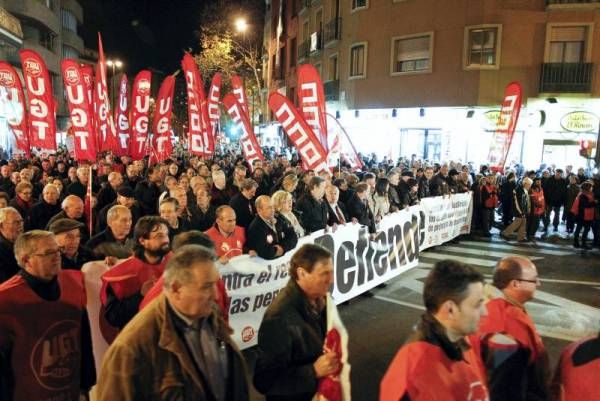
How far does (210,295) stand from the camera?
2336 mm

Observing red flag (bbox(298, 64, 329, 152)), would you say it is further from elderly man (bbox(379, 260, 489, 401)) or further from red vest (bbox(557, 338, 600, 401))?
red vest (bbox(557, 338, 600, 401))

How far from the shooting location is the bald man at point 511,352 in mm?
2789

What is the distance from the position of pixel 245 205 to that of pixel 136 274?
4028mm

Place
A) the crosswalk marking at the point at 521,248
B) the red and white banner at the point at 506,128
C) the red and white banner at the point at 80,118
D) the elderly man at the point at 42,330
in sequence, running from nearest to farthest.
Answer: the elderly man at the point at 42,330 < the red and white banner at the point at 80,118 < the crosswalk marking at the point at 521,248 < the red and white banner at the point at 506,128

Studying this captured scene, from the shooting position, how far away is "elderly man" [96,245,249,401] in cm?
209

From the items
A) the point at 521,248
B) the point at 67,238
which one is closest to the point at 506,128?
the point at 521,248

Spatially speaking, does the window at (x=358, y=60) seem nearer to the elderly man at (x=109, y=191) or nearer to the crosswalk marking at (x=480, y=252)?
the crosswalk marking at (x=480, y=252)

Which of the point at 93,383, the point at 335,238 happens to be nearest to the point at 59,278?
the point at 93,383

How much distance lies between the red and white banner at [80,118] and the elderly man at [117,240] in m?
4.01

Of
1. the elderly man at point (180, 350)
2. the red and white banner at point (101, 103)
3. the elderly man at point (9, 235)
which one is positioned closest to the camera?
the elderly man at point (180, 350)

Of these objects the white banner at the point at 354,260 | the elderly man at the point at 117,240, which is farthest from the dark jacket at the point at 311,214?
the elderly man at the point at 117,240

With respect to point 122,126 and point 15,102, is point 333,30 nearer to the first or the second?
point 122,126

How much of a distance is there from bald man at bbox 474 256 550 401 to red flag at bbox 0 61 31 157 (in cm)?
1381

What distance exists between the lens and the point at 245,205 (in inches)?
304
